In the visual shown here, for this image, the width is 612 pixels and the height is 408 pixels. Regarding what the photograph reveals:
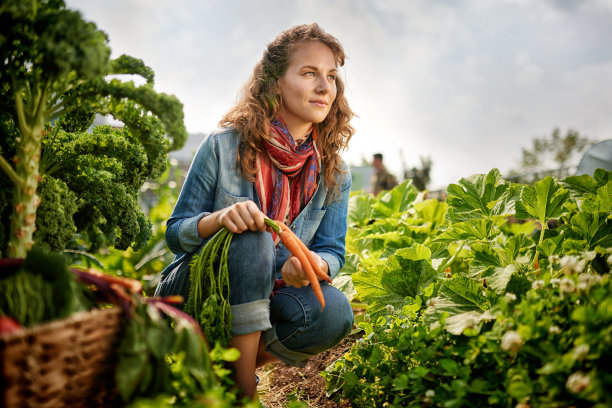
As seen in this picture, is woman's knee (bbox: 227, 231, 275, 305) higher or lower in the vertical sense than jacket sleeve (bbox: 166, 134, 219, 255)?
lower

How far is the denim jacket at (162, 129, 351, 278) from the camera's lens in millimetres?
1572

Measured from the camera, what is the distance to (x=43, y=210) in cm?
125

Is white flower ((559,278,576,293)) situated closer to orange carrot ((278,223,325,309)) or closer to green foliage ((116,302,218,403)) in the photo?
orange carrot ((278,223,325,309))

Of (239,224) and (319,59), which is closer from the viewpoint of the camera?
(239,224)

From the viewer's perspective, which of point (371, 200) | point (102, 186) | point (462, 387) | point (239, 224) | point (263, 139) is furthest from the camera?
point (371, 200)

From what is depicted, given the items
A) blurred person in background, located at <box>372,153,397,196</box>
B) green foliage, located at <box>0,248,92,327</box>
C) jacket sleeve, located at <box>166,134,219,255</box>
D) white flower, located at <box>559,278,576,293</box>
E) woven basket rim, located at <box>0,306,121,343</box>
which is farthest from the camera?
blurred person in background, located at <box>372,153,397,196</box>

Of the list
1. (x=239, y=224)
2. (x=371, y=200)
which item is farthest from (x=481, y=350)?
(x=371, y=200)

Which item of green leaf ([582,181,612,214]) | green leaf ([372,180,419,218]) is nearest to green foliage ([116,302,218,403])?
green leaf ([582,181,612,214])

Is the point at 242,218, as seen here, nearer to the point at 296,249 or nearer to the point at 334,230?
the point at 296,249

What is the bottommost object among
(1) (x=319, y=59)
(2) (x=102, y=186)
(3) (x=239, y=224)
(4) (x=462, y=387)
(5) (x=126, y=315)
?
(4) (x=462, y=387)

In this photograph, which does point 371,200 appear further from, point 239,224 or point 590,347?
point 590,347

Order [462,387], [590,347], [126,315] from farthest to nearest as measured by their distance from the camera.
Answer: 1. [462,387]
2. [590,347]
3. [126,315]

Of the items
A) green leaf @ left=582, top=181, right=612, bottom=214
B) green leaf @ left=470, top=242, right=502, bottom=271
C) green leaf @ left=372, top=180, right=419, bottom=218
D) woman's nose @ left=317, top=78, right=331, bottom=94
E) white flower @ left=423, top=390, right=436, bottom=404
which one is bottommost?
white flower @ left=423, top=390, right=436, bottom=404

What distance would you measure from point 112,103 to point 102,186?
380 mm
